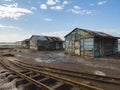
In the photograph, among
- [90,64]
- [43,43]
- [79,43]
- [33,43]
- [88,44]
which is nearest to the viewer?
[90,64]

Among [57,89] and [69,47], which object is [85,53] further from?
[57,89]

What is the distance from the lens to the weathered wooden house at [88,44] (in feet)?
61.1

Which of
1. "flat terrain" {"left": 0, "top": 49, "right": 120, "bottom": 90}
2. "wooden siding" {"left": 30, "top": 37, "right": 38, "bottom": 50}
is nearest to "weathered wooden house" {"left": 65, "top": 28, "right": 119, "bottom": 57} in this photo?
"flat terrain" {"left": 0, "top": 49, "right": 120, "bottom": 90}

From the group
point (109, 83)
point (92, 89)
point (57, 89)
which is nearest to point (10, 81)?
point (57, 89)

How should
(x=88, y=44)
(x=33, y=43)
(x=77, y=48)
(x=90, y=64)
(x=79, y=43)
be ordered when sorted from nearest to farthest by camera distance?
(x=90, y=64)
(x=88, y=44)
(x=79, y=43)
(x=77, y=48)
(x=33, y=43)

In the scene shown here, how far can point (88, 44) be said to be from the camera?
62.7 feet

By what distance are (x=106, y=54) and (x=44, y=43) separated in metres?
19.6

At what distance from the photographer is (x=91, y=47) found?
1861cm

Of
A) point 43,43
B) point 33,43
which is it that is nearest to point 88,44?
point 43,43

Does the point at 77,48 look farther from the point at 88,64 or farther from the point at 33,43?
the point at 33,43

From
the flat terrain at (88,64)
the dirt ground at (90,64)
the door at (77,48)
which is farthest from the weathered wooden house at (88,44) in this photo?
the dirt ground at (90,64)

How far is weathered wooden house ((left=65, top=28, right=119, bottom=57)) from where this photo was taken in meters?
18.6

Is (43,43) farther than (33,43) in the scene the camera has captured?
No

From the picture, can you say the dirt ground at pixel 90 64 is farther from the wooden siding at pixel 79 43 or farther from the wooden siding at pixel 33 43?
the wooden siding at pixel 33 43
